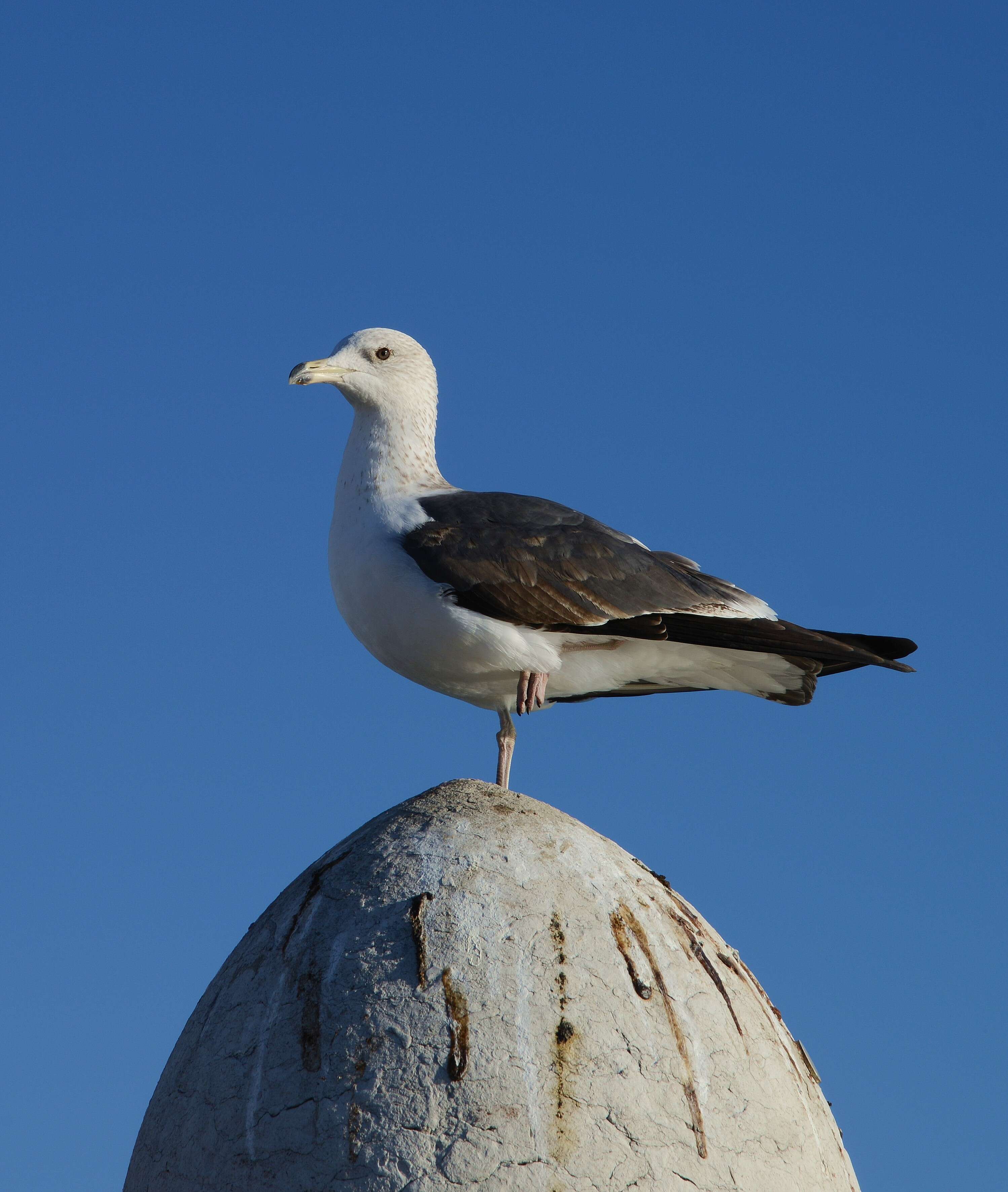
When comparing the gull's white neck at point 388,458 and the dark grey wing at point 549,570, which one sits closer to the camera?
the dark grey wing at point 549,570

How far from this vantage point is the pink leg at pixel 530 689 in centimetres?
862

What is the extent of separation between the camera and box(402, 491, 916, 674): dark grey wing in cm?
848

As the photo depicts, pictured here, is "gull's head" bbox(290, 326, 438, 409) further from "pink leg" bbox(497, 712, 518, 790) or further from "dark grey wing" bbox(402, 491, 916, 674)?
"pink leg" bbox(497, 712, 518, 790)

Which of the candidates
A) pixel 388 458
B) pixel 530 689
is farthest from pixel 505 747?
pixel 388 458

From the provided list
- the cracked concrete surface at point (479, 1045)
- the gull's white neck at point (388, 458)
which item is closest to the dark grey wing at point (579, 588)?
the gull's white neck at point (388, 458)

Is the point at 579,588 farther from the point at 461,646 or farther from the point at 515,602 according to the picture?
the point at 461,646

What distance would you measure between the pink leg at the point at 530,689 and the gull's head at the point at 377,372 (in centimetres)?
222

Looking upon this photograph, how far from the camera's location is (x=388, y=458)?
9.31 metres

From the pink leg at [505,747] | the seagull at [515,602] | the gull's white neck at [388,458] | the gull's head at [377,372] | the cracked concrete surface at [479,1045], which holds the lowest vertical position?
the cracked concrete surface at [479,1045]

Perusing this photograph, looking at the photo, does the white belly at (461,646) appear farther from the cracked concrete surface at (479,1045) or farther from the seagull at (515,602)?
the cracked concrete surface at (479,1045)

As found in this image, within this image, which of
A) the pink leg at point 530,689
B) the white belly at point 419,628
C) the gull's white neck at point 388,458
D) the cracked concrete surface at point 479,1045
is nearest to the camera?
the cracked concrete surface at point 479,1045

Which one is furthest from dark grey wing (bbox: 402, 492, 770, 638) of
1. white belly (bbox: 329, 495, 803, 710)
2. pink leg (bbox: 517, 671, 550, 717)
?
pink leg (bbox: 517, 671, 550, 717)

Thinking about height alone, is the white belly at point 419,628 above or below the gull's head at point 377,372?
below

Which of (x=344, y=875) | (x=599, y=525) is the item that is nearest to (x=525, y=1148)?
(x=344, y=875)
